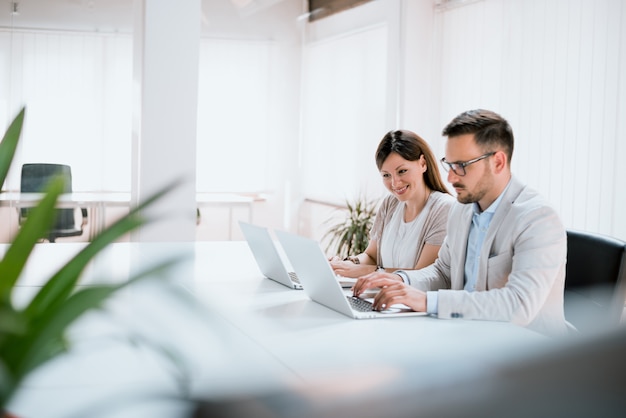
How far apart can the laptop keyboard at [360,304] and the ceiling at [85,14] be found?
530cm

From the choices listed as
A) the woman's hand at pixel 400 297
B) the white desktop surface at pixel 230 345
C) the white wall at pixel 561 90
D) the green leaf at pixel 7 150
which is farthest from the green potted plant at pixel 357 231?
the green leaf at pixel 7 150

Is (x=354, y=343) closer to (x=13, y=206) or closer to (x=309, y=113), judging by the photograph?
(x=13, y=206)

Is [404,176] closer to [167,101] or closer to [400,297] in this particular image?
[400,297]

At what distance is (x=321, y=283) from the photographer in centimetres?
241

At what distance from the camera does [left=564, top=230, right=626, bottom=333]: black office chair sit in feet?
7.46

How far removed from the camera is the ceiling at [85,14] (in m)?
6.69

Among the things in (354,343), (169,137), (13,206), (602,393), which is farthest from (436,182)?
(13,206)

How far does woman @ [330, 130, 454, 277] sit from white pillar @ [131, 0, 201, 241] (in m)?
2.17

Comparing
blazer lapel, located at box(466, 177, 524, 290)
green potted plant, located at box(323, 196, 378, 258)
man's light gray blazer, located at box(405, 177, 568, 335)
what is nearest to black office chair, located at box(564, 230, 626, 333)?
man's light gray blazer, located at box(405, 177, 568, 335)

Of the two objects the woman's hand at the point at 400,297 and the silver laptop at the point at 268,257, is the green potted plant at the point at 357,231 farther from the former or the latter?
the woman's hand at the point at 400,297

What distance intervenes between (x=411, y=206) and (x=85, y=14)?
190 inches

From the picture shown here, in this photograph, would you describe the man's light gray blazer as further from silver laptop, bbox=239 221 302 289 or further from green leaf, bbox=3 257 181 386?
green leaf, bbox=3 257 181 386

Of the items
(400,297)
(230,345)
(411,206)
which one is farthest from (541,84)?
(230,345)

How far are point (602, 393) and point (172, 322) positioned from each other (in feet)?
6.28
